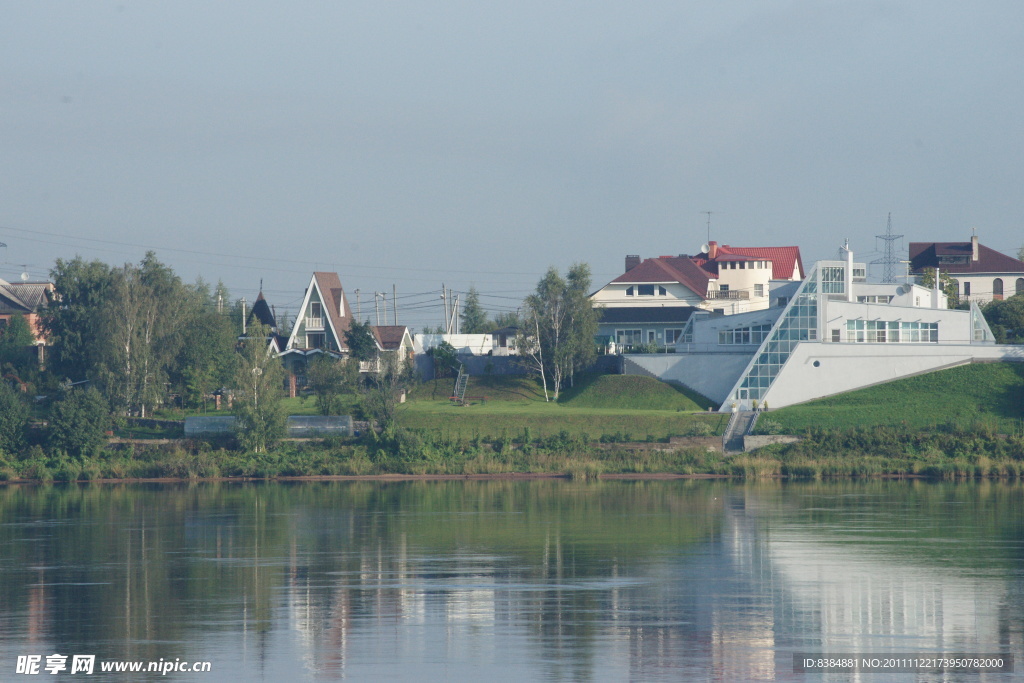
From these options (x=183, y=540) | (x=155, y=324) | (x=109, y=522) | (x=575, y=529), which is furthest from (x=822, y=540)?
(x=155, y=324)

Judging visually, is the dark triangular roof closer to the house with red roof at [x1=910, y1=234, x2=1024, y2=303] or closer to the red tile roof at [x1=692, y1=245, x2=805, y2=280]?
the red tile roof at [x1=692, y1=245, x2=805, y2=280]

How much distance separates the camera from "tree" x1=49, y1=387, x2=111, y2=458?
173 ft

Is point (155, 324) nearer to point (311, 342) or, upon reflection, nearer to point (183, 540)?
point (311, 342)

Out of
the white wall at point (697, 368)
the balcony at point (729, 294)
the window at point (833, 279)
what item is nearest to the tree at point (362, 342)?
the white wall at point (697, 368)

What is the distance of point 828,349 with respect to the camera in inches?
2424

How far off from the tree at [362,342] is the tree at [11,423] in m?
21.3

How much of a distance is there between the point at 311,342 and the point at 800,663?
6018cm

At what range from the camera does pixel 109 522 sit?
1455 inches

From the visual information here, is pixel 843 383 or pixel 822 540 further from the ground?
pixel 843 383

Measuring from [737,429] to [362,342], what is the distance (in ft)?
84.5

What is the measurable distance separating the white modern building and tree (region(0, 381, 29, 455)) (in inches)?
1357

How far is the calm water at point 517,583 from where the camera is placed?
19.6 meters

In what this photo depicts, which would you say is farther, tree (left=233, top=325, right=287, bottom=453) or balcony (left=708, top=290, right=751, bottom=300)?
balcony (left=708, top=290, right=751, bottom=300)

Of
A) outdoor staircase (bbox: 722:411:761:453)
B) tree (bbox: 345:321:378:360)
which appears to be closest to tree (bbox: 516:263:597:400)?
tree (bbox: 345:321:378:360)
